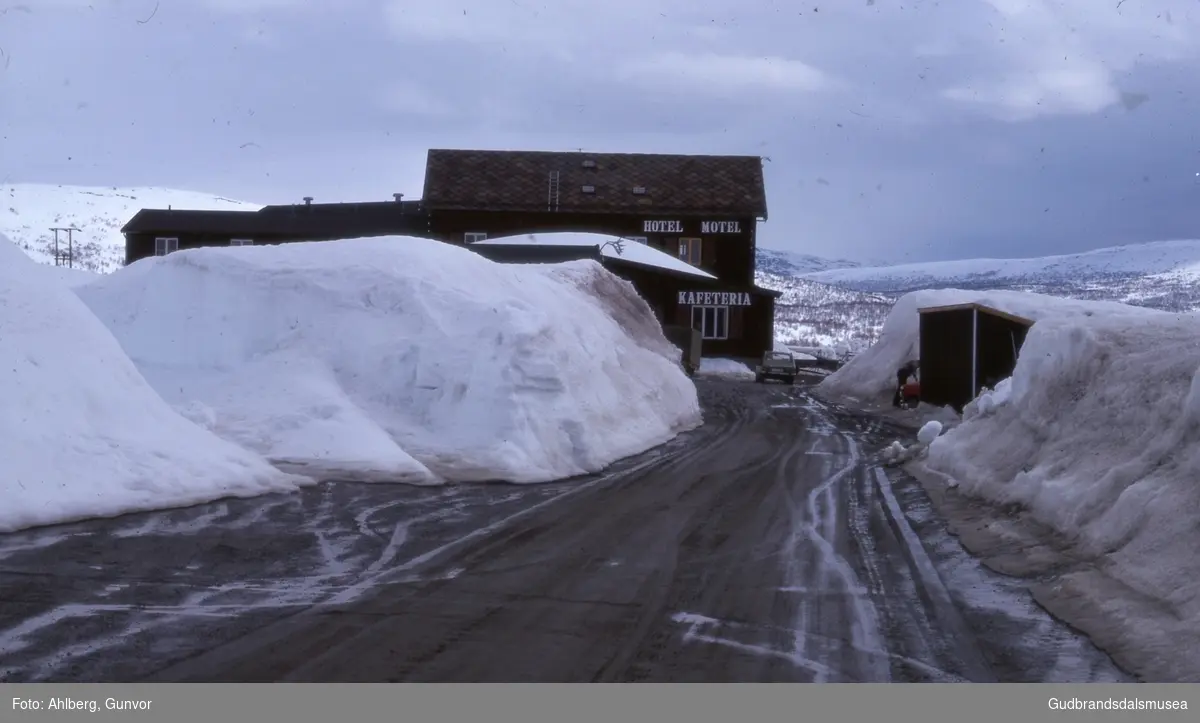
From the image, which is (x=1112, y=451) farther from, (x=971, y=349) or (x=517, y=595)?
(x=971, y=349)

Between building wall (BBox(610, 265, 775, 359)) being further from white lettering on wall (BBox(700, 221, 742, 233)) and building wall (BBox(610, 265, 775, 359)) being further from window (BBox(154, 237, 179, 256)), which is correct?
window (BBox(154, 237, 179, 256))

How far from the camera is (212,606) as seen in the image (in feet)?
28.1

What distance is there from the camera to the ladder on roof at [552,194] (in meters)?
67.8

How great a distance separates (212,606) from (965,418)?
1444cm

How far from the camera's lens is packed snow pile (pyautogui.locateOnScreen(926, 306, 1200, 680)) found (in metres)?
8.88

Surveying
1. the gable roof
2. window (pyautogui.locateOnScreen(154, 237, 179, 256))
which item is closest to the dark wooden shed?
the gable roof

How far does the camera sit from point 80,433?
42.4 feet

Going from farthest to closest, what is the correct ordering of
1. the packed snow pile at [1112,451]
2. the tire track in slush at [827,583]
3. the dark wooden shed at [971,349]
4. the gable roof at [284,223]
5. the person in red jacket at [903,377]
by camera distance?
the gable roof at [284,223] < the person in red jacket at [903,377] < the dark wooden shed at [971,349] < the packed snow pile at [1112,451] < the tire track in slush at [827,583]

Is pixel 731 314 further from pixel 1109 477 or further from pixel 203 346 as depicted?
pixel 1109 477

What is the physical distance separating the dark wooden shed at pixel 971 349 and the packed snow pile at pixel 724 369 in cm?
2174

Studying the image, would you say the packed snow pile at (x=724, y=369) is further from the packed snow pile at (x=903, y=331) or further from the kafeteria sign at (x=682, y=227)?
the kafeteria sign at (x=682, y=227)

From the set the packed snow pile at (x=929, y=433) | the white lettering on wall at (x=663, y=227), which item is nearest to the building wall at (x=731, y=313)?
the white lettering on wall at (x=663, y=227)
